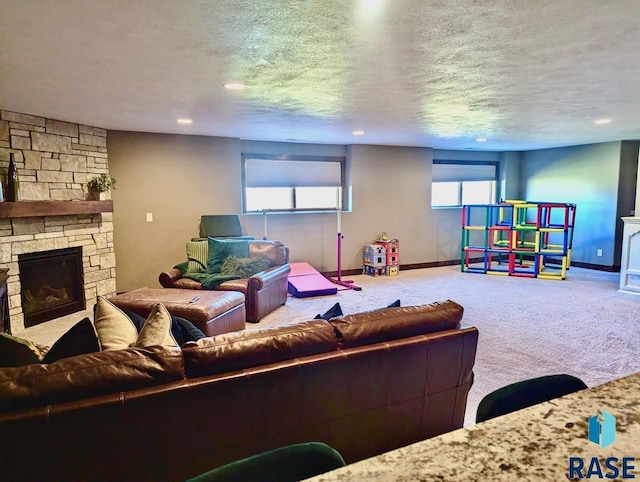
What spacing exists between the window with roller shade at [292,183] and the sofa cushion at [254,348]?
4.99 m

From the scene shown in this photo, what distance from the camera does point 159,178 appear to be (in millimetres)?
5941

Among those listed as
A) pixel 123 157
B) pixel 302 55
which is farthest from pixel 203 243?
A: pixel 302 55

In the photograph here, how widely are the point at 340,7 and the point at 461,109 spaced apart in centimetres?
282

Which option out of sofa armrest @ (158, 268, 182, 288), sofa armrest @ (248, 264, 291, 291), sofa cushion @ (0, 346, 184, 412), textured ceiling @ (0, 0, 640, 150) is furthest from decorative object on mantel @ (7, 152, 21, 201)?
sofa cushion @ (0, 346, 184, 412)

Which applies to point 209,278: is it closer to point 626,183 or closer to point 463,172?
point 463,172

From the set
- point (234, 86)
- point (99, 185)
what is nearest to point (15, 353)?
point (234, 86)

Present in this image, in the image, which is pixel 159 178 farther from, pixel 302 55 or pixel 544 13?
pixel 544 13

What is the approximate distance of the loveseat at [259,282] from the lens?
4621 millimetres

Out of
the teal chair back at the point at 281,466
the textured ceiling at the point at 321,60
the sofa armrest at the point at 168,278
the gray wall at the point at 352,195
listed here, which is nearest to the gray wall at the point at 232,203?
the gray wall at the point at 352,195

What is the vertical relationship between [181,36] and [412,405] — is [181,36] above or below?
above

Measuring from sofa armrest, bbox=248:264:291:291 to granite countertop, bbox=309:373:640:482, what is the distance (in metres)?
3.74

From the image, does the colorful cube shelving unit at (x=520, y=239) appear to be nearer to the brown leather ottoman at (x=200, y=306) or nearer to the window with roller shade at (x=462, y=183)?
the window with roller shade at (x=462, y=183)

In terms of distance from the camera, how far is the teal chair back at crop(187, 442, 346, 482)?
84 cm

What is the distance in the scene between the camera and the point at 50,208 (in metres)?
4.53
